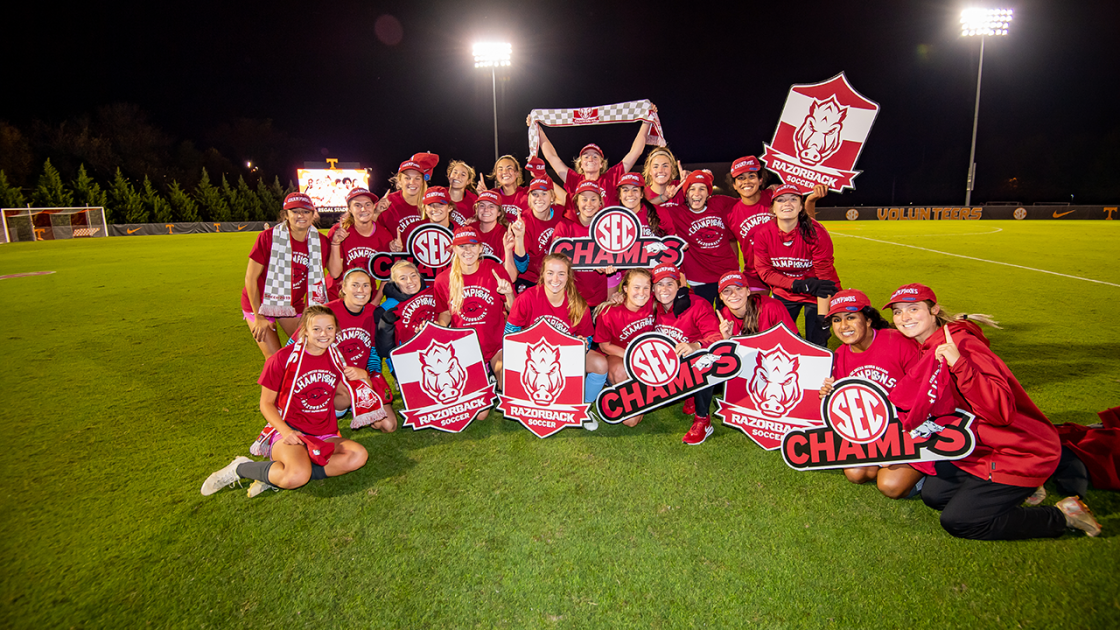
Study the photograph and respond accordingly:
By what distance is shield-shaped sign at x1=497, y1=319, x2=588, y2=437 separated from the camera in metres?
4.07

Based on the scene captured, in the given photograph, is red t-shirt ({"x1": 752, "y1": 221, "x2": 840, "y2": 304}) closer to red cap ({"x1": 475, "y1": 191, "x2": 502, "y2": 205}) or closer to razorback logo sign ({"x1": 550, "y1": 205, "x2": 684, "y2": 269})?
razorback logo sign ({"x1": 550, "y1": 205, "x2": 684, "y2": 269})

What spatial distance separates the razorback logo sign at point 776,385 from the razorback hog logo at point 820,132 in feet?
6.53

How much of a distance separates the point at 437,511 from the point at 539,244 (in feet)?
9.59

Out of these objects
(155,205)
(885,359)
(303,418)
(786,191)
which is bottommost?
(303,418)

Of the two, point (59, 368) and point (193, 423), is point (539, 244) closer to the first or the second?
point (193, 423)

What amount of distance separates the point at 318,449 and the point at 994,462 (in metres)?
4.07

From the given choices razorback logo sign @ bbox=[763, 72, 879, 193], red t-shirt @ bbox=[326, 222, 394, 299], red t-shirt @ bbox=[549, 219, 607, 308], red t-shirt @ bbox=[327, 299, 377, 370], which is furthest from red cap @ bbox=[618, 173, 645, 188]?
red t-shirt @ bbox=[327, 299, 377, 370]

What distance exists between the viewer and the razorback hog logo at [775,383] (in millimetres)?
3857

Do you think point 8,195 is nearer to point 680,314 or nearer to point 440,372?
point 440,372

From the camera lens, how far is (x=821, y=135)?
15.8ft

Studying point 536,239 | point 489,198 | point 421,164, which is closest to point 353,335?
point 489,198

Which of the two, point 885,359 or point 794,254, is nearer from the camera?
point 885,359

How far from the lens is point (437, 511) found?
3090 mm

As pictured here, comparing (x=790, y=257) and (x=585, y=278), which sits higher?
(x=790, y=257)
